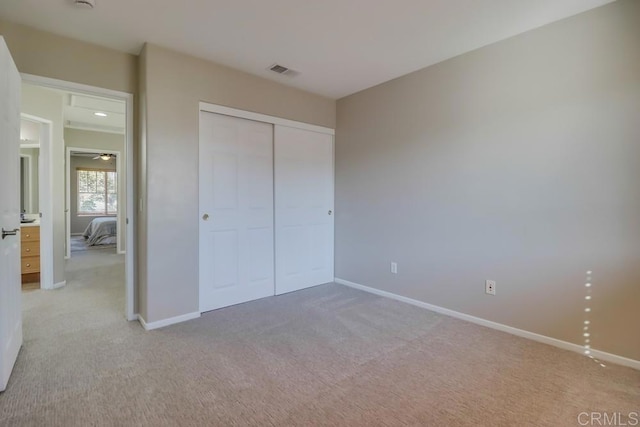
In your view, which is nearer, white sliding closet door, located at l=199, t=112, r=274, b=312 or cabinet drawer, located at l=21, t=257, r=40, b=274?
white sliding closet door, located at l=199, t=112, r=274, b=312

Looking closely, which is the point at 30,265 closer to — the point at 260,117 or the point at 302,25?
the point at 260,117

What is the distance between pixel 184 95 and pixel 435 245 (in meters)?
2.78

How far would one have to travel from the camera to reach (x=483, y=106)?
2773 millimetres

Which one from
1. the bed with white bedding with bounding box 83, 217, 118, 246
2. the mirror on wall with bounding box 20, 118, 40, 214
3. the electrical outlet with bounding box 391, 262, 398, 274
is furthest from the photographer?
the bed with white bedding with bounding box 83, 217, 118, 246

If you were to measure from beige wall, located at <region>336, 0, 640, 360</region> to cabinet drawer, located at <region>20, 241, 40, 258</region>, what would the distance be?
4.38 m

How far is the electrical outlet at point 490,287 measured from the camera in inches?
108

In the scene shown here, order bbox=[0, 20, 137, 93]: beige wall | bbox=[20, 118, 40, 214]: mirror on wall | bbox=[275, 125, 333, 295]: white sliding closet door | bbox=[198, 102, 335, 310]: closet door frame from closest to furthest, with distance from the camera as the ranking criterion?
bbox=[0, 20, 137, 93]: beige wall < bbox=[198, 102, 335, 310]: closet door frame < bbox=[275, 125, 333, 295]: white sliding closet door < bbox=[20, 118, 40, 214]: mirror on wall

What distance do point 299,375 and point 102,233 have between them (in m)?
7.43

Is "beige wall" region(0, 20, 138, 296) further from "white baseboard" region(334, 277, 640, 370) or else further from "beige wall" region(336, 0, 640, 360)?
"white baseboard" region(334, 277, 640, 370)

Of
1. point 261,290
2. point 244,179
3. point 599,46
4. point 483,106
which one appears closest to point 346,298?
point 261,290

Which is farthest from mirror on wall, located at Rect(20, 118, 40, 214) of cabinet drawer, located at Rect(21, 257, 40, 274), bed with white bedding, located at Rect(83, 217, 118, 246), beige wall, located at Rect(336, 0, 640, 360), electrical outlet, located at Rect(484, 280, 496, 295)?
electrical outlet, located at Rect(484, 280, 496, 295)

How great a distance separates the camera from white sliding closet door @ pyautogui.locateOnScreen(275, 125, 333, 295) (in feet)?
12.2

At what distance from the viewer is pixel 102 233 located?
7.45m

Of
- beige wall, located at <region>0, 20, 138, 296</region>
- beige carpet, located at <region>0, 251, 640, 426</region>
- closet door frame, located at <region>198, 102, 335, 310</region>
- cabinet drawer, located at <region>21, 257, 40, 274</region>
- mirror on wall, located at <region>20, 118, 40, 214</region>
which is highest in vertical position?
beige wall, located at <region>0, 20, 138, 296</region>
